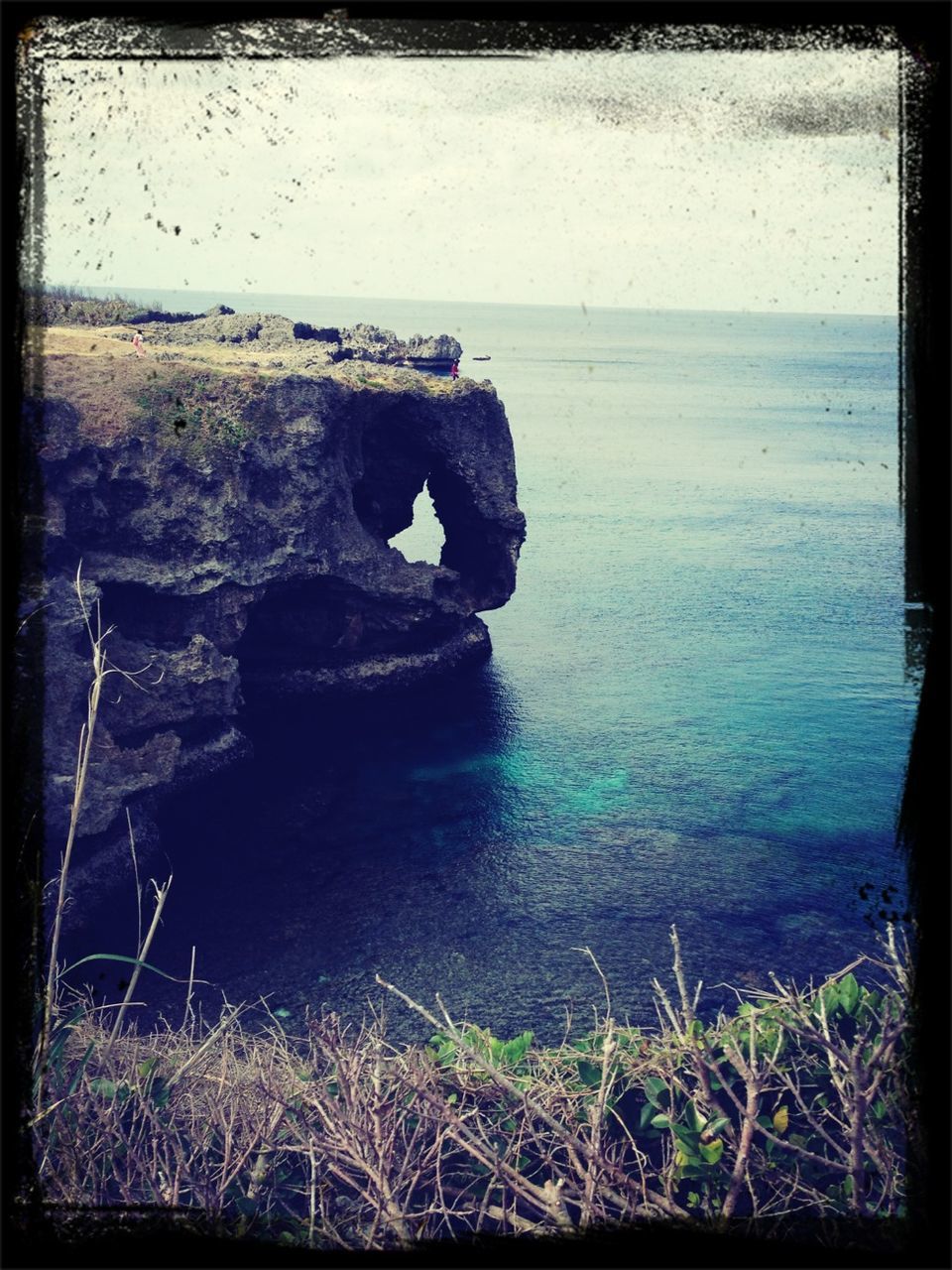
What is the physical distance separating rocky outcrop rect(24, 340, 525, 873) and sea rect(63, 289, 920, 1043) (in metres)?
2.17

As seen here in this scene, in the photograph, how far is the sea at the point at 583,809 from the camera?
2773 cm

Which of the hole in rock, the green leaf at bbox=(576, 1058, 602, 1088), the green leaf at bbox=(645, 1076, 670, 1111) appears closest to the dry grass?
the hole in rock

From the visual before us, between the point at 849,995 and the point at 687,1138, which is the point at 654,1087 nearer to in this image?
the point at 687,1138

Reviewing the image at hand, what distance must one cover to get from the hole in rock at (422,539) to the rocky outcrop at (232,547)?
11583 millimetres

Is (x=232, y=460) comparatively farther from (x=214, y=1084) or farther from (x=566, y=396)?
(x=566, y=396)

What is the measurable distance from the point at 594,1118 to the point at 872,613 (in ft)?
151

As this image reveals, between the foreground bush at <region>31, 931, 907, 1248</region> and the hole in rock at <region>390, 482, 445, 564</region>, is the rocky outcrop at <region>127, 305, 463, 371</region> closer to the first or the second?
the hole in rock at <region>390, 482, 445, 564</region>

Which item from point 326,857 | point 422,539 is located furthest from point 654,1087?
point 422,539

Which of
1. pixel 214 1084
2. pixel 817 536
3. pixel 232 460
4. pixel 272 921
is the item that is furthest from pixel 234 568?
pixel 817 536

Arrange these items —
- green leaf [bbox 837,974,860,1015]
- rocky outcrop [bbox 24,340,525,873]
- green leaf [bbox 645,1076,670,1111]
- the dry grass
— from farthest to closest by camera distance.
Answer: the dry grass < rocky outcrop [bbox 24,340,525,873] < green leaf [bbox 837,974,860,1015] < green leaf [bbox 645,1076,670,1111]

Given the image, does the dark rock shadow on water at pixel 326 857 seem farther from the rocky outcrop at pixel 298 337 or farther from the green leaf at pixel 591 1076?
the rocky outcrop at pixel 298 337

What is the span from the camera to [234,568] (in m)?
37.6

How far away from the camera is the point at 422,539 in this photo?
6650 cm

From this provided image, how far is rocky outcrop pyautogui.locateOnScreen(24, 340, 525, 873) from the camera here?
108ft
